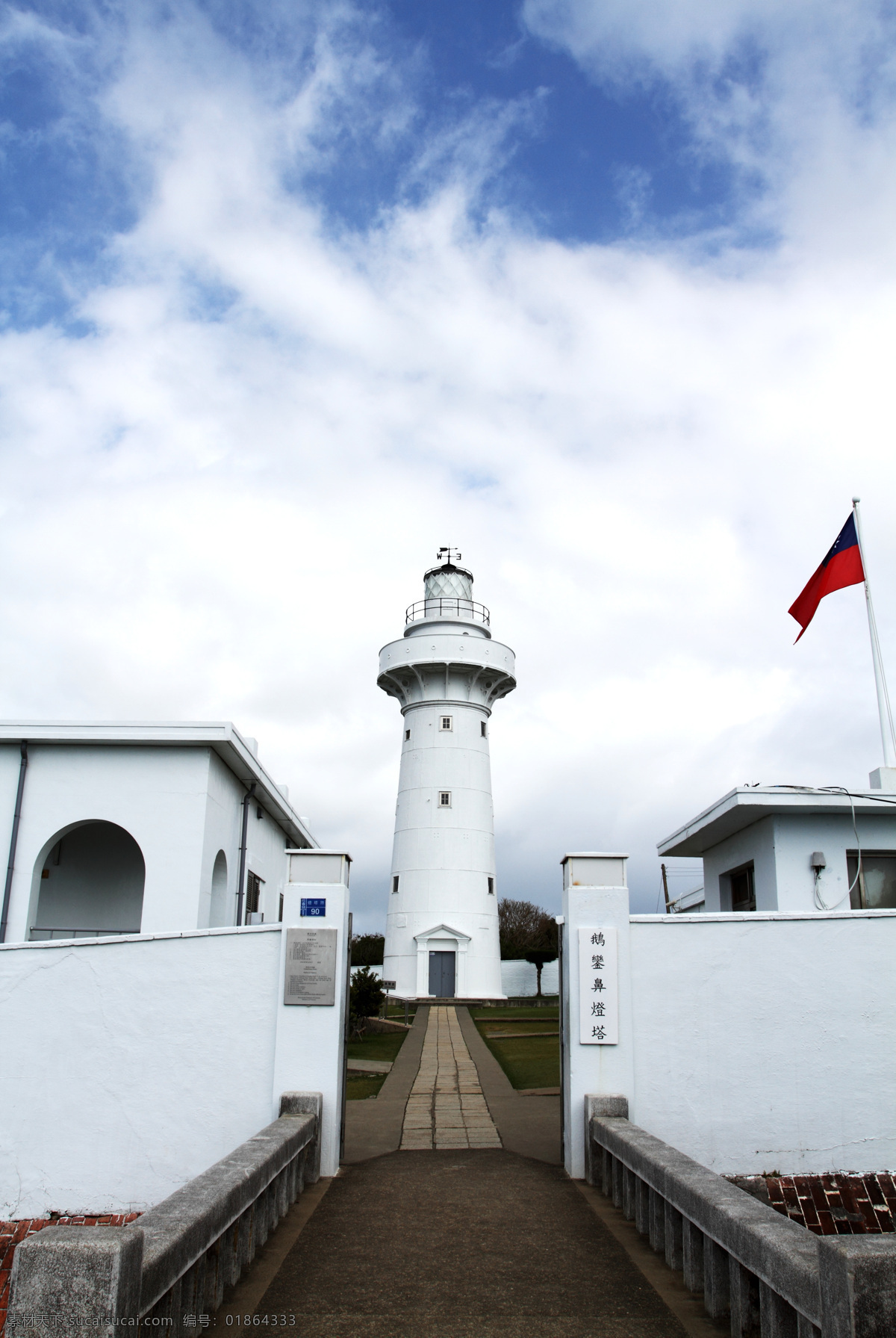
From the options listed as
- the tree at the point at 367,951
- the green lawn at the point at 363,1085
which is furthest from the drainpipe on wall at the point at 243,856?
the tree at the point at 367,951

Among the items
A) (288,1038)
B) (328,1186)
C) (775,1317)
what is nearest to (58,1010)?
(288,1038)

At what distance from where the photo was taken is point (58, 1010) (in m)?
7.97

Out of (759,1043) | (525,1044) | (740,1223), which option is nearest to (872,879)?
(759,1043)

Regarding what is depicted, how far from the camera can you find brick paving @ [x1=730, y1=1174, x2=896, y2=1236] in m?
7.10

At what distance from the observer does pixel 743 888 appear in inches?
546

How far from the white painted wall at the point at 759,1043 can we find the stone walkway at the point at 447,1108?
177 centimetres

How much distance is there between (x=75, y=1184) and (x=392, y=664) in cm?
2406

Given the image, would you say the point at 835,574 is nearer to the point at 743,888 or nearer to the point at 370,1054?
the point at 743,888

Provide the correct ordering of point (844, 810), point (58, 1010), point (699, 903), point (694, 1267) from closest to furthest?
point (694, 1267) → point (58, 1010) → point (844, 810) → point (699, 903)

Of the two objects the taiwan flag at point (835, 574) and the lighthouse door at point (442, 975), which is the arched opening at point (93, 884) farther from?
the lighthouse door at point (442, 975)

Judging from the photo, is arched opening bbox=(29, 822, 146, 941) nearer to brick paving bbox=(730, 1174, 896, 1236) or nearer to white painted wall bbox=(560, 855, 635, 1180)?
white painted wall bbox=(560, 855, 635, 1180)

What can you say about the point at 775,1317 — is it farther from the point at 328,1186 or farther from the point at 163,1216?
the point at 328,1186

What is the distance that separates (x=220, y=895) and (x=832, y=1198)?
9690 mm

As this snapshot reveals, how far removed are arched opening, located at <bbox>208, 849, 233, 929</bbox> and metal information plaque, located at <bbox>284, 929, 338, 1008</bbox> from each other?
22.4 ft
